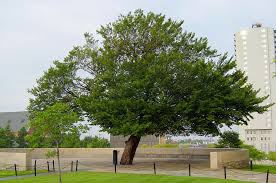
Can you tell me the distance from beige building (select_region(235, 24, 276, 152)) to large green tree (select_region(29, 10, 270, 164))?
389 feet

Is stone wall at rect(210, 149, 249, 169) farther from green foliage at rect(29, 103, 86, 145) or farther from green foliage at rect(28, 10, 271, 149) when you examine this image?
green foliage at rect(29, 103, 86, 145)

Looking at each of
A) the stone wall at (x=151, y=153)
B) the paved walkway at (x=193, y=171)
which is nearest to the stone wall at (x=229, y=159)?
the stone wall at (x=151, y=153)

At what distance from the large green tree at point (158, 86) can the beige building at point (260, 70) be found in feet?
389

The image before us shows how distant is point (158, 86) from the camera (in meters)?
36.1

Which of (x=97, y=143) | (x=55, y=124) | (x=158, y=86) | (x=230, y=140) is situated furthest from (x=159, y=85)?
(x=97, y=143)

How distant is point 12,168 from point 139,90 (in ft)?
42.3

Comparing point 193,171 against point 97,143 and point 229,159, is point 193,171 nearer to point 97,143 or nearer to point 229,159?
point 229,159

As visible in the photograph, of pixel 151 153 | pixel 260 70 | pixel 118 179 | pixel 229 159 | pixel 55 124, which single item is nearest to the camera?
pixel 55 124

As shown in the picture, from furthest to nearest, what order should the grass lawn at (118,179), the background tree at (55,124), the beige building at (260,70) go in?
the beige building at (260,70)
the grass lawn at (118,179)
the background tree at (55,124)

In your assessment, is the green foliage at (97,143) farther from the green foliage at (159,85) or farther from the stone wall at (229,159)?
the stone wall at (229,159)

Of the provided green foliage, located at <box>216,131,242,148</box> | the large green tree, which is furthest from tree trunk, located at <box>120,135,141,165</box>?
green foliage, located at <box>216,131,242,148</box>

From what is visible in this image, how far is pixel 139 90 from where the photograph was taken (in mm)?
35750

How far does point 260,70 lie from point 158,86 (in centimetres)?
13240

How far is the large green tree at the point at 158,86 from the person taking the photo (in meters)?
35.8
